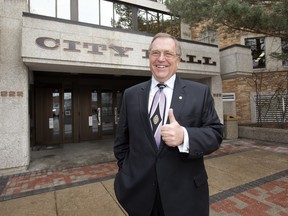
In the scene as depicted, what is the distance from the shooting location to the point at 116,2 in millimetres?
8055

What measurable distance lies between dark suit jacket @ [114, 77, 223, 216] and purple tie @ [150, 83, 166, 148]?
4 cm

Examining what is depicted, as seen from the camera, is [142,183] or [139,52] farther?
[139,52]

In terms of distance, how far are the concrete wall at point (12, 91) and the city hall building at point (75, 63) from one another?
21 mm

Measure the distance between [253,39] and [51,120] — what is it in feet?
39.0

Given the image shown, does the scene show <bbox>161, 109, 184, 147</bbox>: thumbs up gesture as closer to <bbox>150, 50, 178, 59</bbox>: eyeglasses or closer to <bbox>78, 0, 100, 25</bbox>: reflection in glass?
<bbox>150, 50, 178, 59</bbox>: eyeglasses

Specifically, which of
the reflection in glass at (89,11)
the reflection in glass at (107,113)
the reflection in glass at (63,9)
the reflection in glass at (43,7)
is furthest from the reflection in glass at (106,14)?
the reflection in glass at (107,113)

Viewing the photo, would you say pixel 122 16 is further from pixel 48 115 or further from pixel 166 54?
pixel 166 54

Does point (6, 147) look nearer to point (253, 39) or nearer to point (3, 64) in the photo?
point (3, 64)

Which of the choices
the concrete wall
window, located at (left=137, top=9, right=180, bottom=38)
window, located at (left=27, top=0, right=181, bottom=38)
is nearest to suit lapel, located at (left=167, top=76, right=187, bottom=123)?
the concrete wall

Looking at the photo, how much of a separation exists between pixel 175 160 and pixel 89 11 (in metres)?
7.33

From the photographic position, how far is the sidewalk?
10.4 feet

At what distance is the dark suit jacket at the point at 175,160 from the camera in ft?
4.99

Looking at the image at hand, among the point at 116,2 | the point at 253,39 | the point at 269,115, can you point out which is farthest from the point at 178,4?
the point at 269,115

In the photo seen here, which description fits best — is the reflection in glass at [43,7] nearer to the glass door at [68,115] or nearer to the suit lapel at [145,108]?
the glass door at [68,115]
